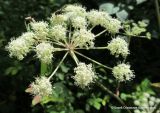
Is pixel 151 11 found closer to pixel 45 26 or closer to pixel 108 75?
pixel 108 75

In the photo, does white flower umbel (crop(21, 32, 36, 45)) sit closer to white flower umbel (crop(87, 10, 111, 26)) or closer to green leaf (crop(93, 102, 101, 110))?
white flower umbel (crop(87, 10, 111, 26))

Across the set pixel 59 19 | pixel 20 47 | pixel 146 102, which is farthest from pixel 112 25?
pixel 146 102

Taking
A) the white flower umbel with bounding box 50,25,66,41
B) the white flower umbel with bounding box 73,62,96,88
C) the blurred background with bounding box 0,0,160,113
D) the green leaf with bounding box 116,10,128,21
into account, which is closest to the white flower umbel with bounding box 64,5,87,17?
the white flower umbel with bounding box 50,25,66,41

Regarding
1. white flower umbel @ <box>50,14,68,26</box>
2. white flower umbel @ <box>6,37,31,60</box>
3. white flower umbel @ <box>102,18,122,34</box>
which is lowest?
white flower umbel @ <box>6,37,31,60</box>

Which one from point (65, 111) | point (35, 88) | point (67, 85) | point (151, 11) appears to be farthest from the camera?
point (151, 11)

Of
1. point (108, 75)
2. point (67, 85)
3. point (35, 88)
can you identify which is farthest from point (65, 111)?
point (35, 88)

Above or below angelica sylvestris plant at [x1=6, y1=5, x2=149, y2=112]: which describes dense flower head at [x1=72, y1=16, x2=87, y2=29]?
above

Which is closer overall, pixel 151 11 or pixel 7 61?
pixel 7 61

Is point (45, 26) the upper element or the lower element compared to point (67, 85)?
upper
